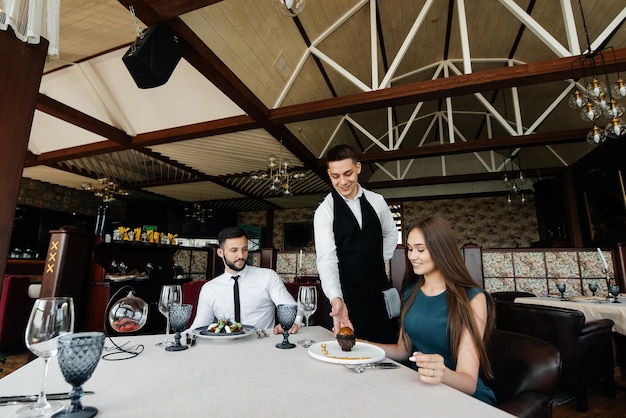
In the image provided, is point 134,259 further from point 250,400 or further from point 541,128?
point 541,128

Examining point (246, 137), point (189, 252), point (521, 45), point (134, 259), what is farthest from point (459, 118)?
point (134, 259)

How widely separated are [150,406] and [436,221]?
1.16 meters

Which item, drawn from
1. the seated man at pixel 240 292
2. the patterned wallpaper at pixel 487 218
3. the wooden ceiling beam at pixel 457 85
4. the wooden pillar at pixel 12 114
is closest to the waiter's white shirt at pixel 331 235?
the seated man at pixel 240 292

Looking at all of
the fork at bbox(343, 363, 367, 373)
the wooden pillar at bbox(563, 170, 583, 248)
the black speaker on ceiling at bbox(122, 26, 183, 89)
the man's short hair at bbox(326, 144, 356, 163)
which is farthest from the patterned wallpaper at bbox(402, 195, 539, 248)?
the fork at bbox(343, 363, 367, 373)

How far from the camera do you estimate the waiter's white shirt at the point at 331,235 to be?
1646 mm

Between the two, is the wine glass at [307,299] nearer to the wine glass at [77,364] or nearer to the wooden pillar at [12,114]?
the wine glass at [77,364]

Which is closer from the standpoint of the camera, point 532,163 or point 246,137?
point 246,137

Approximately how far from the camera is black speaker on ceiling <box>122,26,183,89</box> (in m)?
3.05

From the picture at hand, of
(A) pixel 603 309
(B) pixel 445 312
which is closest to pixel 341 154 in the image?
(B) pixel 445 312

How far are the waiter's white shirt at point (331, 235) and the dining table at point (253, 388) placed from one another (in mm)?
507

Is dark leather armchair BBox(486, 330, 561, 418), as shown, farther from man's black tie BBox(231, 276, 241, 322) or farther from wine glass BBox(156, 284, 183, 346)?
man's black tie BBox(231, 276, 241, 322)

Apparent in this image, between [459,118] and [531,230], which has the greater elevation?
[459,118]

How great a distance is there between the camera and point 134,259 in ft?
16.6

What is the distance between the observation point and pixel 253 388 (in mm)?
805
